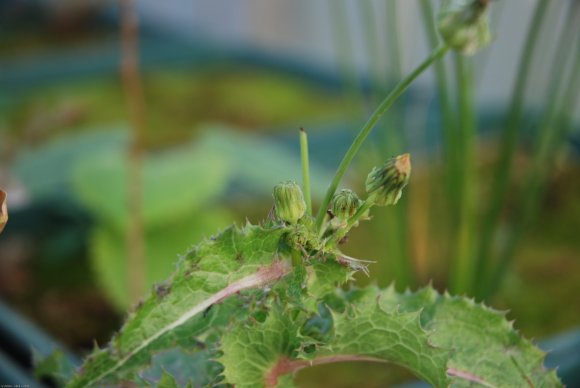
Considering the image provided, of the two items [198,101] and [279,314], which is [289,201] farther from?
[198,101]

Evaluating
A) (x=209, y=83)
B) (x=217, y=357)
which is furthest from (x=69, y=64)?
(x=217, y=357)

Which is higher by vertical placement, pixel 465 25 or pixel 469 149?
pixel 465 25

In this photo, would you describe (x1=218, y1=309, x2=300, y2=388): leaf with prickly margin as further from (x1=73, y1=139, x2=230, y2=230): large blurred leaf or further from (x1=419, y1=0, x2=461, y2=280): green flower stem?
(x1=73, y1=139, x2=230, y2=230): large blurred leaf

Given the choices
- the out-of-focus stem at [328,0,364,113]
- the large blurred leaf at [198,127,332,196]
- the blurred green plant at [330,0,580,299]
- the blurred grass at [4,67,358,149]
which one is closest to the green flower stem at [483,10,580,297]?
the blurred green plant at [330,0,580,299]

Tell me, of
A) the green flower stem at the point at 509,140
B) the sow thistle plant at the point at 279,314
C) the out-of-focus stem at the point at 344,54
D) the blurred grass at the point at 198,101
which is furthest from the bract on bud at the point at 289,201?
the blurred grass at the point at 198,101

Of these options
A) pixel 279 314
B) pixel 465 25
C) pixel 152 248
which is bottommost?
pixel 152 248

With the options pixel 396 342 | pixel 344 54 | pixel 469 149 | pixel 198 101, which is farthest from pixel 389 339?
pixel 198 101
